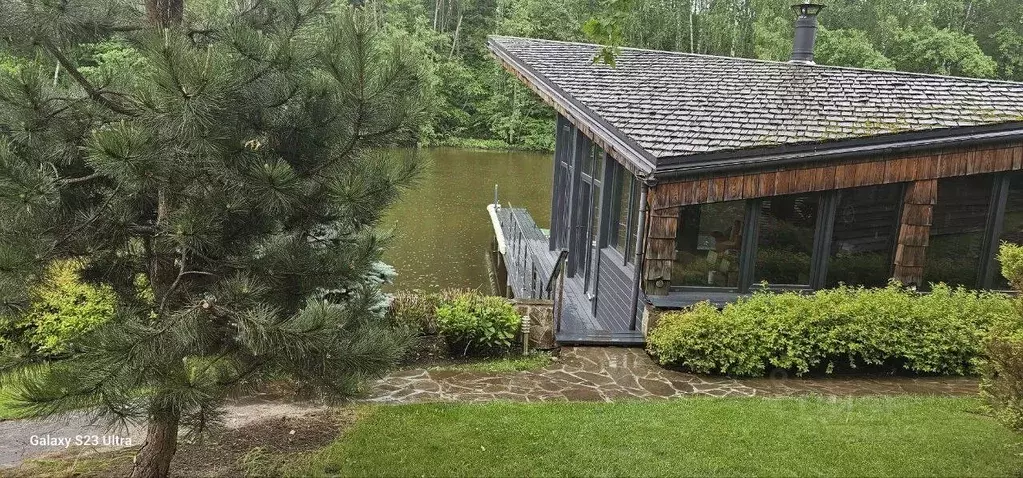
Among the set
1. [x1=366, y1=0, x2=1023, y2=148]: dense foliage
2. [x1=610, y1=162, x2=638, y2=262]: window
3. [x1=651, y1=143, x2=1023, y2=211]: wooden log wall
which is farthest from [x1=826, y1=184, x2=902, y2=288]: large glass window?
[x1=366, y1=0, x2=1023, y2=148]: dense foliage

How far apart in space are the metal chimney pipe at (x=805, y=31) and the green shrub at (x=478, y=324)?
7434 mm

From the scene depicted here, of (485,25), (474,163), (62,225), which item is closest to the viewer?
(62,225)

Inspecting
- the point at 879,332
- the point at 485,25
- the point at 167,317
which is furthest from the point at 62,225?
the point at 485,25

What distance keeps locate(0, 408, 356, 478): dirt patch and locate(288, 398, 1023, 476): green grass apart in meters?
0.22

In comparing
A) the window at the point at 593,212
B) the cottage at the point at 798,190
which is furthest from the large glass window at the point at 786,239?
the window at the point at 593,212

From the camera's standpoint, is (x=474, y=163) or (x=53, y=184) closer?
(x=53, y=184)

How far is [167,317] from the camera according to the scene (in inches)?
157

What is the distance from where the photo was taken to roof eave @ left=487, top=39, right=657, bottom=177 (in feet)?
26.3

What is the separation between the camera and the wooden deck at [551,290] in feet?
28.2

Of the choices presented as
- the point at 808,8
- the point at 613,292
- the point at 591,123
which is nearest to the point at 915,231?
the point at 613,292

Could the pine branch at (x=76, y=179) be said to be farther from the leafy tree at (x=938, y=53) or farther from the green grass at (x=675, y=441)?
the leafy tree at (x=938, y=53)

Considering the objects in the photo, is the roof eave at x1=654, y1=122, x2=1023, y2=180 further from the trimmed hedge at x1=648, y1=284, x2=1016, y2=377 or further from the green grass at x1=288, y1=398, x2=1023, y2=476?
the green grass at x1=288, y1=398, x2=1023, y2=476

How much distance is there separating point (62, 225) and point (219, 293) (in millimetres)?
898

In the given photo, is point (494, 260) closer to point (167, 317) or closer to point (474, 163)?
point (167, 317)
